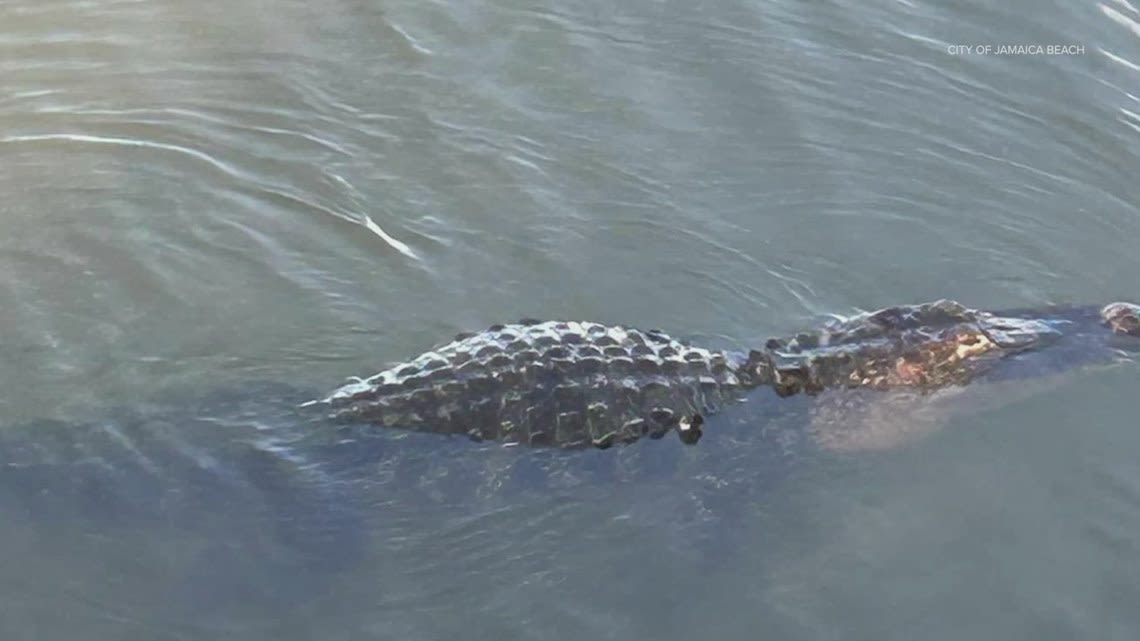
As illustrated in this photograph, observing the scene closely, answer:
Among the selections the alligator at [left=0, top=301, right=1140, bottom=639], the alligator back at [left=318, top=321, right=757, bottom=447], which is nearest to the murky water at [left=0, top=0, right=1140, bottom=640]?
the alligator at [left=0, top=301, right=1140, bottom=639]

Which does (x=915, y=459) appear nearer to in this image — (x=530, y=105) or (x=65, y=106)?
(x=530, y=105)

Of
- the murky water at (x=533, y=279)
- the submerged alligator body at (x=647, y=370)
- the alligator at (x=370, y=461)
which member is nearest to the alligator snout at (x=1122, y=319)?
the submerged alligator body at (x=647, y=370)

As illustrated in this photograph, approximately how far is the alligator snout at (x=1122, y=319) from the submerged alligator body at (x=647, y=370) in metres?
0.06

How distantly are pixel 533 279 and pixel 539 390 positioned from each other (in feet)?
5.69

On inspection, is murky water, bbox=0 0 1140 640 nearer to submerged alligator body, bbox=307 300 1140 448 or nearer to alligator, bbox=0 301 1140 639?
alligator, bbox=0 301 1140 639

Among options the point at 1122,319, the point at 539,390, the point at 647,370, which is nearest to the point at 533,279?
the point at 647,370

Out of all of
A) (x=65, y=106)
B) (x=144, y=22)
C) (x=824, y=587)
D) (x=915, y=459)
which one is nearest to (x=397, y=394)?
(x=824, y=587)

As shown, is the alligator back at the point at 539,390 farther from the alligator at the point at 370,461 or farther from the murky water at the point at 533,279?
the murky water at the point at 533,279

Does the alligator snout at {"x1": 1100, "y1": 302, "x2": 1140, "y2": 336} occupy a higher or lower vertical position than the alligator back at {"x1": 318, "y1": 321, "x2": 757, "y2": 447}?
higher

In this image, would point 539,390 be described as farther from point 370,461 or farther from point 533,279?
point 533,279

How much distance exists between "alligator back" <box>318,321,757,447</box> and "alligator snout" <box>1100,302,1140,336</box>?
7.65 ft

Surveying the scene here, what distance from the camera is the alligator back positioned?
639 centimetres

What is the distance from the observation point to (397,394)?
21.4ft

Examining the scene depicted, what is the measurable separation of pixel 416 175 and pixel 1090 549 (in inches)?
164
